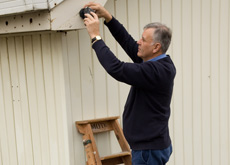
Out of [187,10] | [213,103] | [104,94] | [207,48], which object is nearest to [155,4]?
[187,10]

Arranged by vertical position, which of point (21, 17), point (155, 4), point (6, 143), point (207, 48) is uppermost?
point (155, 4)

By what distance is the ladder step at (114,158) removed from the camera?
118 inches

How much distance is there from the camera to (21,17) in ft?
8.47

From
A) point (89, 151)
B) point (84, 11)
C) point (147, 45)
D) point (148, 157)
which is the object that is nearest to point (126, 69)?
point (147, 45)

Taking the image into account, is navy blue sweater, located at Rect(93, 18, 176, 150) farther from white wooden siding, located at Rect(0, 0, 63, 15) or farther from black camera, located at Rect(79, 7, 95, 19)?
white wooden siding, located at Rect(0, 0, 63, 15)

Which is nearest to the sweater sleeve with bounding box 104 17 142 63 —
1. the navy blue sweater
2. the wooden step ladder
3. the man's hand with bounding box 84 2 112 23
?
the man's hand with bounding box 84 2 112 23

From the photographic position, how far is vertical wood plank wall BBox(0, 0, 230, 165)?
3.04 meters

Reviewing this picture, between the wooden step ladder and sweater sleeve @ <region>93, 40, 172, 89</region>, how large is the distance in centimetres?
92

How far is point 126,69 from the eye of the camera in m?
2.21

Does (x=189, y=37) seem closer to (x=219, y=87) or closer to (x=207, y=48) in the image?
(x=207, y=48)

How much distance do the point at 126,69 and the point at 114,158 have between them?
1237 mm

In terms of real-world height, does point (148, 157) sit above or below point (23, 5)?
below

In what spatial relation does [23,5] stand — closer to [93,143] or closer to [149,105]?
[149,105]

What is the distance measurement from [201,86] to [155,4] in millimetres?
1135
